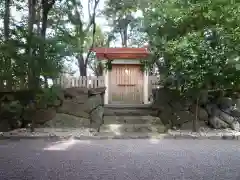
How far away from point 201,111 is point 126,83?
159 inches

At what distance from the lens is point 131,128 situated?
939 centimetres

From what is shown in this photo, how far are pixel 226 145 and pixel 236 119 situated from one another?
292cm

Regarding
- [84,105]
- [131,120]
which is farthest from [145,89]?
[84,105]

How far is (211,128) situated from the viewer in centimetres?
984

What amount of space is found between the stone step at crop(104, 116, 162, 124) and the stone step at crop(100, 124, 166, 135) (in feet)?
1.24

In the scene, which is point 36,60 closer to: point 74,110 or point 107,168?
point 74,110

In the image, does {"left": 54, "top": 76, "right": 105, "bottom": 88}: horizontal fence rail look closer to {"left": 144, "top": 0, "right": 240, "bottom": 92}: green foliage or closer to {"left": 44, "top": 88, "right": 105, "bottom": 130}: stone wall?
{"left": 44, "top": 88, "right": 105, "bottom": 130}: stone wall

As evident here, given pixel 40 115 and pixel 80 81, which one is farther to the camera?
pixel 80 81

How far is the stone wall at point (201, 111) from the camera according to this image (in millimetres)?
9869

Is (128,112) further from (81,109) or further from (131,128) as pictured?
(81,109)

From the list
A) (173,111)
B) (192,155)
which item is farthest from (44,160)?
(173,111)

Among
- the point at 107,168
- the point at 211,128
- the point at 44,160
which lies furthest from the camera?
the point at 211,128

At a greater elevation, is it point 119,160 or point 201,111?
point 201,111

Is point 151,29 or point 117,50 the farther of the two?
point 117,50
